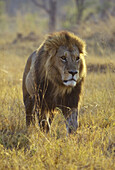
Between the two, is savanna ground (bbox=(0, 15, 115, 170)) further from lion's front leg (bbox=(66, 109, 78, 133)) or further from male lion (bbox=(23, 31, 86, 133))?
male lion (bbox=(23, 31, 86, 133))

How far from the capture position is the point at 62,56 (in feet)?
11.4

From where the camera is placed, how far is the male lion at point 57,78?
3477 mm

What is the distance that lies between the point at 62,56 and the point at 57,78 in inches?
9.6

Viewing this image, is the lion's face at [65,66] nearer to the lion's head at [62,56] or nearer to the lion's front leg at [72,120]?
the lion's head at [62,56]

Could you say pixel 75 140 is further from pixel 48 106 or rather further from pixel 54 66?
pixel 54 66

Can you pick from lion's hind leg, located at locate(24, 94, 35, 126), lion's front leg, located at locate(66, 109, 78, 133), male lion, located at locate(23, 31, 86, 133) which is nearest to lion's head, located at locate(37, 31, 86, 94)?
male lion, located at locate(23, 31, 86, 133)

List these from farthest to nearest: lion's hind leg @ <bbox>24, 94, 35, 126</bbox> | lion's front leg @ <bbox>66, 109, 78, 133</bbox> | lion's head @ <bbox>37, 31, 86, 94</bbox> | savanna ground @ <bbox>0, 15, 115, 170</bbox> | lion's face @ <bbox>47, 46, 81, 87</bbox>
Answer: lion's hind leg @ <bbox>24, 94, 35, 126</bbox>
lion's front leg @ <bbox>66, 109, 78, 133</bbox>
lion's head @ <bbox>37, 31, 86, 94</bbox>
lion's face @ <bbox>47, 46, 81, 87</bbox>
savanna ground @ <bbox>0, 15, 115, 170</bbox>

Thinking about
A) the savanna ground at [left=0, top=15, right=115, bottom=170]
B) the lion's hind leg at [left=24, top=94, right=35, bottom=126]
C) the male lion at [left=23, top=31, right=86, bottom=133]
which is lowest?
the savanna ground at [left=0, top=15, right=115, bottom=170]

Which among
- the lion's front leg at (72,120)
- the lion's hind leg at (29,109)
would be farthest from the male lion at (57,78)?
the lion's hind leg at (29,109)

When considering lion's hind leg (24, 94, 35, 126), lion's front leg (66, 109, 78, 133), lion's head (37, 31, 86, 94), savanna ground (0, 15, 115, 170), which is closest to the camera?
savanna ground (0, 15, 115, 170)

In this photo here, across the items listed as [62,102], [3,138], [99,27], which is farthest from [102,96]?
[99,27]

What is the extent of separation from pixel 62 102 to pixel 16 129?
610mm

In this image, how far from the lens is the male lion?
3.48 m

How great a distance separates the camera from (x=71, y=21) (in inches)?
714
